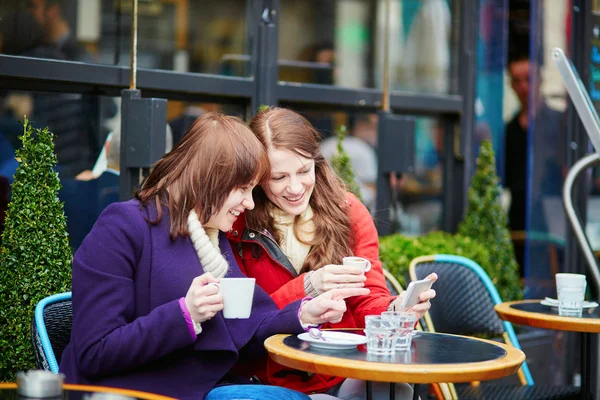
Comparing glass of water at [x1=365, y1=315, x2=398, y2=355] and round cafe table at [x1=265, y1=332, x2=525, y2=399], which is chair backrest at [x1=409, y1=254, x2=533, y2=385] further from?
glass of water at [x1=365, y1=315, x2=398, y2=355]

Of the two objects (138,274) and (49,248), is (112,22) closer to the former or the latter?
(49,248)

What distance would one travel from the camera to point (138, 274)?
2.65 m

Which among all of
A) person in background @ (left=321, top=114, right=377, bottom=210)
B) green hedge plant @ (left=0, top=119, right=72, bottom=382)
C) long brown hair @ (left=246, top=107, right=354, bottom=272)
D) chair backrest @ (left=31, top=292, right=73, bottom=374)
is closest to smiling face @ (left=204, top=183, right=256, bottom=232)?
long brown hair @ (left=246, top=107, right=354, bottom=272)

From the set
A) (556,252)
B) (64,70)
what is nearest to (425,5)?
(556,252)

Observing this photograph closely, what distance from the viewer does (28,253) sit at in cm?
341

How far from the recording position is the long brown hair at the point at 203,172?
9.09 ft

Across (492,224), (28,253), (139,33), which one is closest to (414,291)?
(28,253)

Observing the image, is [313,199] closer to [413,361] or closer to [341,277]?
[341,277]

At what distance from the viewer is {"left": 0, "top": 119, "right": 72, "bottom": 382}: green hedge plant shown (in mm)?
3387

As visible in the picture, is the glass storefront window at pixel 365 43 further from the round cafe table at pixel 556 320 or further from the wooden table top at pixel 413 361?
the wooden table top at pixel 413 361

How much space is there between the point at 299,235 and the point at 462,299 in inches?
45.1

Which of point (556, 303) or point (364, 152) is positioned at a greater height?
point (364, 152)

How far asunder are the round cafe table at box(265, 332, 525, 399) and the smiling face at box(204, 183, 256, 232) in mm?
385

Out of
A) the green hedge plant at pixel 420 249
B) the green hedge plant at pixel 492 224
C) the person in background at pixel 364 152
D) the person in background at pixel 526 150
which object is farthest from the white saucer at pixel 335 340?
the person in background at pixel 526 150
